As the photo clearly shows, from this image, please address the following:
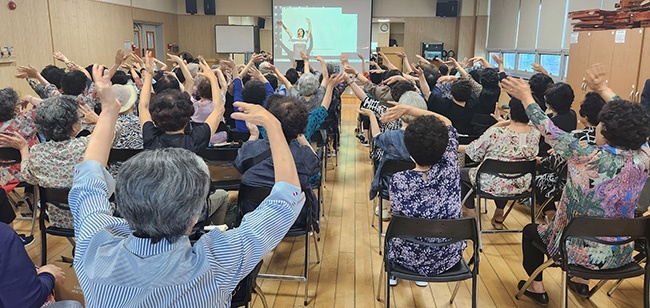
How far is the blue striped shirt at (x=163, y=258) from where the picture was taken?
1085 mm

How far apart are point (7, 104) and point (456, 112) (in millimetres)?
4395

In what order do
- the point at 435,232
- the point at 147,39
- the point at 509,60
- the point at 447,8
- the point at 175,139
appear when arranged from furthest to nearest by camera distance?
the point at 447,8, the point at 147,39, the point at 509,60, the point at 175,139, the point at 435,232

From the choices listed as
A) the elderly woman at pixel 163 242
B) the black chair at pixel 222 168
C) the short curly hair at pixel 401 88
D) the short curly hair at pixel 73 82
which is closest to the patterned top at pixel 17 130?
the short curly hair at pixel 73 82

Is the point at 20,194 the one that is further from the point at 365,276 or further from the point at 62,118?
the point at 365,276

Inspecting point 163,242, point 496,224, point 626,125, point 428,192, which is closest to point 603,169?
point 626,125

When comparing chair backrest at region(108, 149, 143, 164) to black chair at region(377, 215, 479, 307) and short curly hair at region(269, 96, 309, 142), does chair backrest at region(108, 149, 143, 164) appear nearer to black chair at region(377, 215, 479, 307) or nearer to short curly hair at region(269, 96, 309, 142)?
short curly hair at region(269, 96, 309, 142)

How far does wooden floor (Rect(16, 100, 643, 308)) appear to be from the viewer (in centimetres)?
312

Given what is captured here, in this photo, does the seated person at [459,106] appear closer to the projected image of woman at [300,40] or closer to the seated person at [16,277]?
the seated person at [16,277]

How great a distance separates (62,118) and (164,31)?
12.7 metres

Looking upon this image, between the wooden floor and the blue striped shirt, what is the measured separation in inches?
77.5

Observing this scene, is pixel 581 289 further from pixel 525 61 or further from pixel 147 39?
pixel 147 39

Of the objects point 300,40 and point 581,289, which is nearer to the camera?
point 581,289

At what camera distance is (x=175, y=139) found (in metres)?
2.93

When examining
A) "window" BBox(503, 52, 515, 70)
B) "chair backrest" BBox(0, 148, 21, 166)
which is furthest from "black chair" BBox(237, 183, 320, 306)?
"window" BBox(503, 52, 515, 70)
